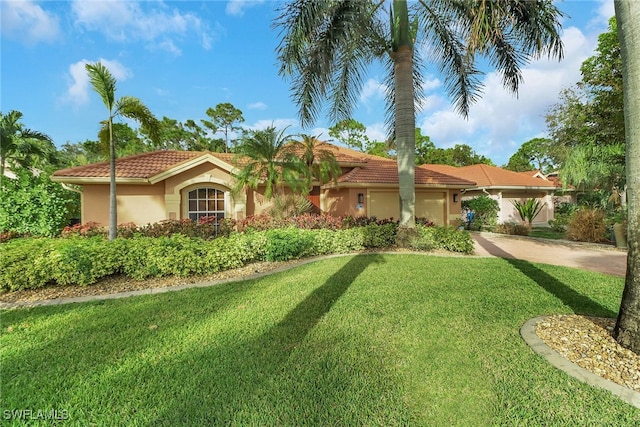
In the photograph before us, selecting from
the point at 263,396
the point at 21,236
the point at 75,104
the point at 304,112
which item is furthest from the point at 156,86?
the point at 263,396

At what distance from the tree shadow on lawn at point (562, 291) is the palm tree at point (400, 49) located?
12.0 ft

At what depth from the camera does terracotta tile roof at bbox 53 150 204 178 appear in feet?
38.9

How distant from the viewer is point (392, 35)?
1060cm

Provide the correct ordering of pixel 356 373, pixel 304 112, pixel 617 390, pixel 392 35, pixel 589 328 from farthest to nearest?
pixel 304 112 < pixel 392 35 < pixel 589 328 < pixel 356 373 < pixel 617 390

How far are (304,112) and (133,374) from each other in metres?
10.0

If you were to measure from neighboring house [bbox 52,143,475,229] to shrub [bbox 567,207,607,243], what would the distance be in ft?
17.2

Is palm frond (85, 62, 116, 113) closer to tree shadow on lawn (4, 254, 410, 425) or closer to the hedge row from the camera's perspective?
the hedge row

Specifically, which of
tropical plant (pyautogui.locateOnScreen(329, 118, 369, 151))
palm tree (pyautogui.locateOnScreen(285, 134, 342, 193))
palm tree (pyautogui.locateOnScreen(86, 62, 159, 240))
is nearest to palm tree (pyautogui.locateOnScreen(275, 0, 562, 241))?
palm tree (pyautogui.locateOnScreen(285, 134, 342, 193))

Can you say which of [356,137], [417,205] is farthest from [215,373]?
[356,137]

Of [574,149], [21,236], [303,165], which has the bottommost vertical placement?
[21,236]

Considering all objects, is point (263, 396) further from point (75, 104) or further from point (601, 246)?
point (601, 246)

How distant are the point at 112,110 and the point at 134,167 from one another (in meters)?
4.17

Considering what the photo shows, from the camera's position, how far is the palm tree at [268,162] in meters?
12.3

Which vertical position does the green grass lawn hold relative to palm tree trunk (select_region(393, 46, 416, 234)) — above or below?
below
